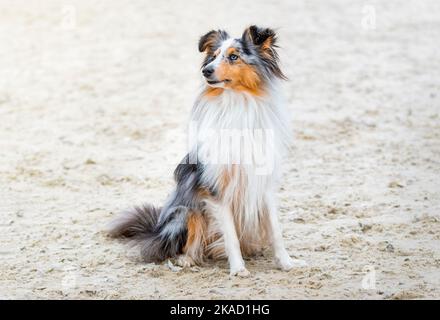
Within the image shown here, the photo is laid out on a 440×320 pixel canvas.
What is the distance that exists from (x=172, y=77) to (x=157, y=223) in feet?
20.3

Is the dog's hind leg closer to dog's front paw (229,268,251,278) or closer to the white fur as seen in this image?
the white fur

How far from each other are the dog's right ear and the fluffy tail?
115cm

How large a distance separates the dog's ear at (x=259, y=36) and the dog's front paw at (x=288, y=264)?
4.90 ft

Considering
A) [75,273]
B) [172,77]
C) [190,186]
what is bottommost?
[75,273]

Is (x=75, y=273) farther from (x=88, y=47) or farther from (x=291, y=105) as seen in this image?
(x=88, y=47)

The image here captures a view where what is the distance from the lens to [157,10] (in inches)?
597

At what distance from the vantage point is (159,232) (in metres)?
5.61

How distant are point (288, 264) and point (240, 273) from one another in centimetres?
37

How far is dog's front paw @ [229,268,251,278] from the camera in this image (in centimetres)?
519

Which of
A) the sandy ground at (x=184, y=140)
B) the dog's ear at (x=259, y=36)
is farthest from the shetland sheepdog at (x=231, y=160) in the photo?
the sandy ground at (x=184, y=140)

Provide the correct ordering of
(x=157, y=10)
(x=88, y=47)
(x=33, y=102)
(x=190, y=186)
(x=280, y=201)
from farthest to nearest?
(x=157, y=10)
(x=88, y=47)
(x=33, y=102)
(x=280, y=201)
(x=190, y=186)

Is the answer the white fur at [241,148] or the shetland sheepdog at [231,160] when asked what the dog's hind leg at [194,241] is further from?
the white fur at [241,148]

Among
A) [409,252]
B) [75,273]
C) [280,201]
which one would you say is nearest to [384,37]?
[280,201]

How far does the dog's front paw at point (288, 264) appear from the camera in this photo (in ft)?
17.5
